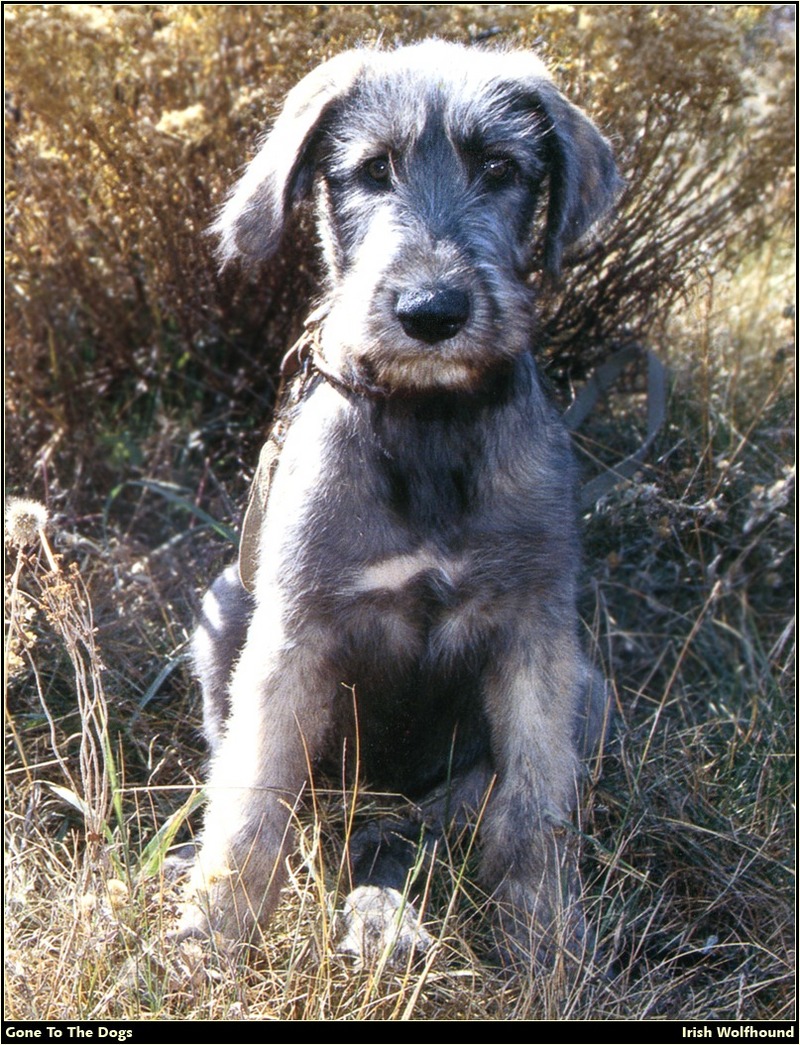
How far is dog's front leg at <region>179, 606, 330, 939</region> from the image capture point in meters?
2.92

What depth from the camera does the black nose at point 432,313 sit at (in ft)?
8.54

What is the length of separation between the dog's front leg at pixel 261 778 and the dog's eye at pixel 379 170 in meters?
1.08

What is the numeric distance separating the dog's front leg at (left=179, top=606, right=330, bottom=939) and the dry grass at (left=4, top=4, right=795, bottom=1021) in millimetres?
99

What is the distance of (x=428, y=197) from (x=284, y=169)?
0.42m

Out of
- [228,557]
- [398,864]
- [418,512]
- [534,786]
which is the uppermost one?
[418,512]

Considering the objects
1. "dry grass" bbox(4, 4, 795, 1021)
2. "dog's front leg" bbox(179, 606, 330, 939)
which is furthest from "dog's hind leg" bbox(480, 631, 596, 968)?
"dog's front leg" bbox(179, 606, 330, 939)

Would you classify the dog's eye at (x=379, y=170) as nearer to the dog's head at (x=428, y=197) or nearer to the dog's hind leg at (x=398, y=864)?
the dog's head at (x=428, y=197)

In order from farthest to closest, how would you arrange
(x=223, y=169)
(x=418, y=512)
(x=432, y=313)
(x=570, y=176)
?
(x=223, y=169), (x=570, y=176), (x=418, y=512), (x=432, y=313)

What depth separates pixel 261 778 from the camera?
298 cm

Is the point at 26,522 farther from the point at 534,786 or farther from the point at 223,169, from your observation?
the point at 223,169

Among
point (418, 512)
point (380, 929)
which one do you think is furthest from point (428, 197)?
point (380, 929)

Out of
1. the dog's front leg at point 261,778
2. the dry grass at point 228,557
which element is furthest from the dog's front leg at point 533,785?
the dog's front leg at point 261,778

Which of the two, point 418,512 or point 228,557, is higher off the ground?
point 418,512

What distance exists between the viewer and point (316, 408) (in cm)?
310
